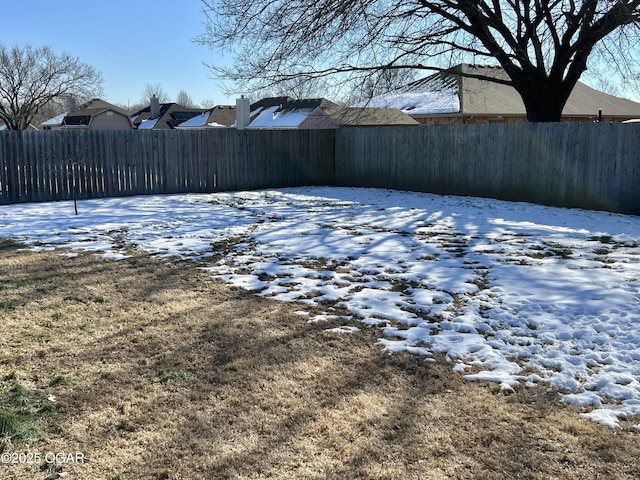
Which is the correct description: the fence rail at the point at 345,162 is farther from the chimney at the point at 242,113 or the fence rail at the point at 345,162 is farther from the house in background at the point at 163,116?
the house in background at the point at 163,116

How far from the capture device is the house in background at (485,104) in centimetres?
2512

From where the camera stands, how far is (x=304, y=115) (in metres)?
36.0

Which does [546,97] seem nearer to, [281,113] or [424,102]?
[424,102]

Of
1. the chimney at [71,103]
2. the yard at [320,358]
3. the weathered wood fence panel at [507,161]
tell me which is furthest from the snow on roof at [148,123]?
the yard at [320,358]

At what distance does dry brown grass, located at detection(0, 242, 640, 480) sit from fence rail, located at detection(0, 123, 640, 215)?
7.54 m

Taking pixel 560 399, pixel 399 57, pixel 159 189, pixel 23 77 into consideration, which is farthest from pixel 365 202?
pixel 23 77

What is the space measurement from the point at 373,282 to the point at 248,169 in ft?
31.9

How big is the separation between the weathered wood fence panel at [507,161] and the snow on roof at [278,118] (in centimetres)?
2090

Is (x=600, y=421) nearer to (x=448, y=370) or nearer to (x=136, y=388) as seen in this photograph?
(x=448, y=370)

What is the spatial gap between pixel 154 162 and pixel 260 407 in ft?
36.8

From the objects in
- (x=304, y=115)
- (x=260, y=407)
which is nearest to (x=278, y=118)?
(x=304, y=115)

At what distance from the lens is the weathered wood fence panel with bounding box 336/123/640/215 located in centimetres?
1045

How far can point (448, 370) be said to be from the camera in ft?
12.0

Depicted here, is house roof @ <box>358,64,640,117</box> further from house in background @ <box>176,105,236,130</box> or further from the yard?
house in background @ <box>176,105,236,130</box>
